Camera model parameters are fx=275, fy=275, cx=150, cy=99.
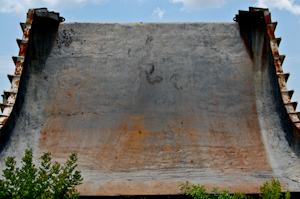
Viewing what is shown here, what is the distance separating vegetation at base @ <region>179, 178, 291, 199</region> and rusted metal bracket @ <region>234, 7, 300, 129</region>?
1275mm

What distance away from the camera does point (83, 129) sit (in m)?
4.46

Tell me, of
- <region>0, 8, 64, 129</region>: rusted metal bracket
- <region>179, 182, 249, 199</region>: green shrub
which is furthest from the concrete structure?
<region>179, 182, 249, 199</region>: green shrub

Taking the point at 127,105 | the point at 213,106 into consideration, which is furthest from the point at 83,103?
the point at 213,106

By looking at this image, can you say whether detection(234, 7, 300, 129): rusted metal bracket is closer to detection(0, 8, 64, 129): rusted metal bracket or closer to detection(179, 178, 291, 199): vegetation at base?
detection(179, 178, 291, 199): vegetation at base

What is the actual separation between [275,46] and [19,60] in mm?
4326

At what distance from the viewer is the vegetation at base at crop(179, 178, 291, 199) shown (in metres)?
3.01

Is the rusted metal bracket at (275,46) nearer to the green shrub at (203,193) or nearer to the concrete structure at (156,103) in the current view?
the concrete structure at (156,103)

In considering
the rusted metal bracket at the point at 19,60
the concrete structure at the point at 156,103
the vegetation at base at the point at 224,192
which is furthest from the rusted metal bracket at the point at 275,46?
the rusted metal bracket at the point at 19,60

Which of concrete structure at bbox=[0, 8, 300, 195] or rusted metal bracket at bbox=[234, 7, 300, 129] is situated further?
rusted metal bracket at bbox=[234, 7, 300, 129]

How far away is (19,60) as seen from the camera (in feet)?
15.1

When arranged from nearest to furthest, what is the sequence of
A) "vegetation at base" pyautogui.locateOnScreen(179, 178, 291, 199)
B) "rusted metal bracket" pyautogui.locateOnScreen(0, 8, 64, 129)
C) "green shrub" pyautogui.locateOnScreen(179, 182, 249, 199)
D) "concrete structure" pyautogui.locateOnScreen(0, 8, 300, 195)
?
"vegetation at base" pyautogui.locateOnScreen(179, 178, 291, 199)
"green shrub" pyautogui.locateOnScreen(179, 182, 249, 199)
"concrete structure" pyautogui.locateOnScreen(0, 8, 300, 195)
"rusted metal bracket" pyautogui.locateOnScreen(0, 8, 64, 129)

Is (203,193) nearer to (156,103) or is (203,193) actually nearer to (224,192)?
(224,192)

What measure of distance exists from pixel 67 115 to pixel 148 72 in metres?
1.56

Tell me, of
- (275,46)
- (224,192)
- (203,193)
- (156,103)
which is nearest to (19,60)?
(156,103)
